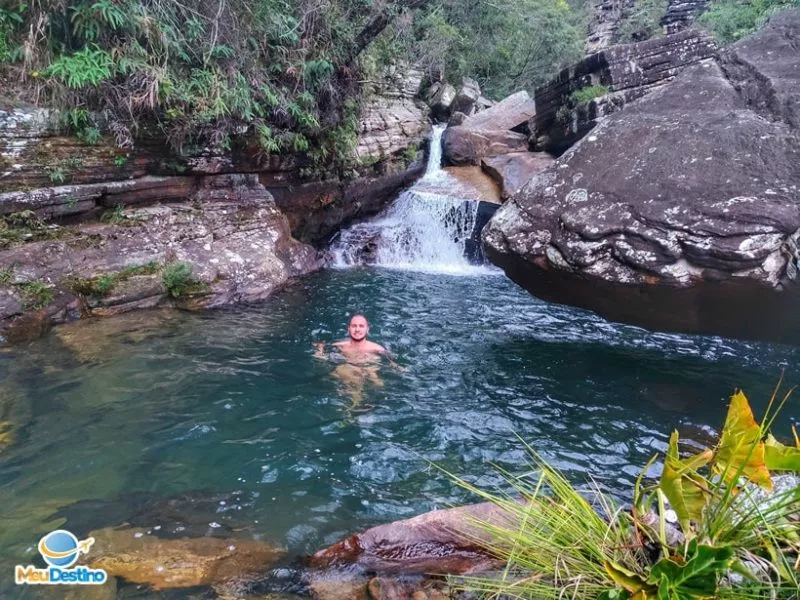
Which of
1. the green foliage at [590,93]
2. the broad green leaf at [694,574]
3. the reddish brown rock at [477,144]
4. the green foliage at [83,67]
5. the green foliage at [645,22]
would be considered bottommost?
the broad green leaf at [694,574]

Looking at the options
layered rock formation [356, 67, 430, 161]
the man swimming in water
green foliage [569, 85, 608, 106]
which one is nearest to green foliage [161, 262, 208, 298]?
the man swimming in water

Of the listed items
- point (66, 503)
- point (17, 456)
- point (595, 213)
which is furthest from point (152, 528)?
point (595, 213)

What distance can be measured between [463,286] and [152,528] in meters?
7.77

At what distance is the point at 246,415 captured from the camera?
5145 mm

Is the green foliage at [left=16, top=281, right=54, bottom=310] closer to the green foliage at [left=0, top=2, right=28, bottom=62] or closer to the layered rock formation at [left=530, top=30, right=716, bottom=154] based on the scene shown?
the green foliage at [left=0, top=2, right=28, bottom=62]

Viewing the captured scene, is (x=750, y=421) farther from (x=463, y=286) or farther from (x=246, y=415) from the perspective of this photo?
(x=463, y=286)

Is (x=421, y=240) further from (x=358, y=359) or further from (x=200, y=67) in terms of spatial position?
(x=358, y=359)

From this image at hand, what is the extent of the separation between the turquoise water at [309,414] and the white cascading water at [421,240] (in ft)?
13.8

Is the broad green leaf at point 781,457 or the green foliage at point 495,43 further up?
the green foliage at point 495,43

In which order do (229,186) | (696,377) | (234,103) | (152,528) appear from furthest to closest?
(229,186) → (234,103) → (696,377) → (152,528)

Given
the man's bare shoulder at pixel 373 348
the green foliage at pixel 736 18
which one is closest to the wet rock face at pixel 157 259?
the man's bare shoulder at pixel 373 348

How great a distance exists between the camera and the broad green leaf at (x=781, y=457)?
6.00ft

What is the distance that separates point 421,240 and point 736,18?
42.0 feet

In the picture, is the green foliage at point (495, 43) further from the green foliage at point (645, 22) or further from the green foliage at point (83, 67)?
the green foliage at point (83, 67)
